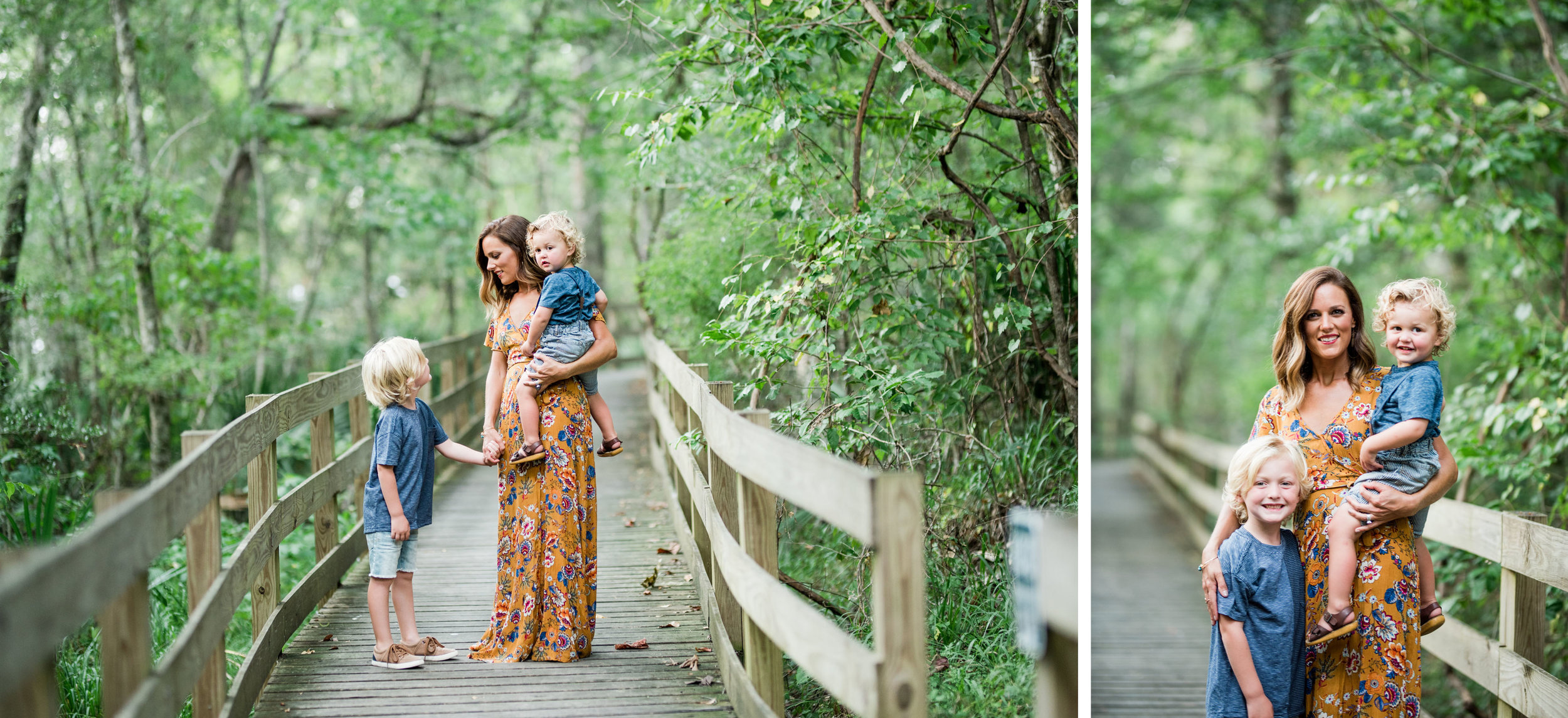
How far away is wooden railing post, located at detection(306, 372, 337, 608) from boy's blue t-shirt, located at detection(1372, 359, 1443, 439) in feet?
13.1

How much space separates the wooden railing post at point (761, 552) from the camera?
123 inches

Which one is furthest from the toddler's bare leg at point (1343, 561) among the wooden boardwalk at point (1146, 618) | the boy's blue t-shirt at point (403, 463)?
the boy's blue t-shirt at point (403, 463)

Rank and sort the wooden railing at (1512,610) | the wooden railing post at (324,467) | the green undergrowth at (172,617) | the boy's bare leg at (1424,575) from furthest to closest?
1. the wooden railing post at (324,467)
2. the green undergrowth at (172,617)
3. the wooden railing at (1512,610)
4. the boy's bare leg at (1424,575)

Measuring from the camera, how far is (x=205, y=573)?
305cm

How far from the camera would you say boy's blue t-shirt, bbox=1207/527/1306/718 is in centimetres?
300

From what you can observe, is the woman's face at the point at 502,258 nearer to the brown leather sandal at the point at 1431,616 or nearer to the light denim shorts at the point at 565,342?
the light denim shorts at the point at 565,342

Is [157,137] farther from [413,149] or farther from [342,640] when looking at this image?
[342,640]

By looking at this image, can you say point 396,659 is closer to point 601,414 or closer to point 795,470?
point 601,414

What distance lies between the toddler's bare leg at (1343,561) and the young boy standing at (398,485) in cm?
281

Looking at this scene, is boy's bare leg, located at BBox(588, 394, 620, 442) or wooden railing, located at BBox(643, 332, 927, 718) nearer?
wooden railing, located at BBox(643, 332, 927, 718)

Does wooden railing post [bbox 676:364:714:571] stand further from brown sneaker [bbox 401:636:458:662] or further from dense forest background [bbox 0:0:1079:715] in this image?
brown sneaker [bbox 401:636:458:662]

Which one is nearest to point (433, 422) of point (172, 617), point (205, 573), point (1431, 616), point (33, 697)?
point (205, 573)

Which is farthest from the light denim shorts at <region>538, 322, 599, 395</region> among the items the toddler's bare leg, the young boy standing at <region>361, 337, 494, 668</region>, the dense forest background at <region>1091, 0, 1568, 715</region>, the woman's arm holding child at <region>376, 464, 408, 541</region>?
the dense forest background at <region>1091, 0, 1568, 715</region>

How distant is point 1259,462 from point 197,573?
3.05m
